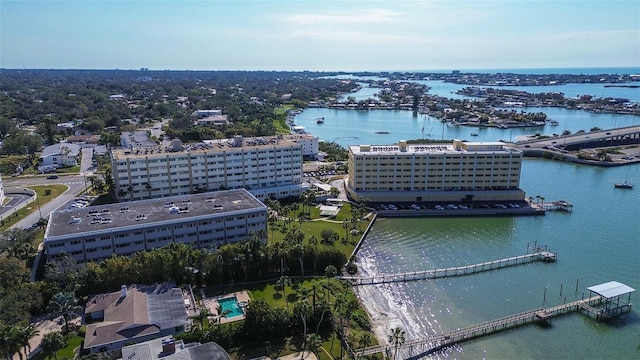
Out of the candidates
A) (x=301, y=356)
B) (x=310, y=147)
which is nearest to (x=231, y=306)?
(x=301, y=356)

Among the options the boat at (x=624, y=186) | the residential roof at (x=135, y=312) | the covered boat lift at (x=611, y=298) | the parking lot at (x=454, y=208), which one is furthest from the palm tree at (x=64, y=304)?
the boat at (x=624, y=186)

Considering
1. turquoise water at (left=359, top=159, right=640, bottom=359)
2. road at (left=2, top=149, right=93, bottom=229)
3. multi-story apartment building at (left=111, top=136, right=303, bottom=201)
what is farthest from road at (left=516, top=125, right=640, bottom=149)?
road at (left=2, top=149, right=93, bottom=229)

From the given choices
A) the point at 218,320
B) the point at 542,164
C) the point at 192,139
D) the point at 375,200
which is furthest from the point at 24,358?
the point at 542,164

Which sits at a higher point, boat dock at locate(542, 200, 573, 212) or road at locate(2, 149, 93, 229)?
road at locate(2, 149, 93, 229)

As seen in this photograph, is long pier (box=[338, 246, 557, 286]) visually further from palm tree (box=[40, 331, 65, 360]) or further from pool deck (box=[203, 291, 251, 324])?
palm tree (box=[40, 331, 65, 360])

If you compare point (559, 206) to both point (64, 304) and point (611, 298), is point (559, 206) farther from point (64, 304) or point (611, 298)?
point (64, 304)
